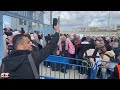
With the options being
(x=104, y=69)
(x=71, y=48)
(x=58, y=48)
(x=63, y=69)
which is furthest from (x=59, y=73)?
(x=71, y=48)

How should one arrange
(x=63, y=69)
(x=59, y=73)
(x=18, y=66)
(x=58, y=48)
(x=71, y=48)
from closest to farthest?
1. (x=18, y=66)
2. (x=59, y=73)
3. (x=63, y=69)
4. (x=58, y=48)
5. (x=71, y=48)

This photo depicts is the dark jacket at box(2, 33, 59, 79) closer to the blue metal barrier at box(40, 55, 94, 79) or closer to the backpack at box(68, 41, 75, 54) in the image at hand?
the blue metal barrier at box(40, 55, 94, 79)

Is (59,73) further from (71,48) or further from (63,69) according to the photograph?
(71,48)

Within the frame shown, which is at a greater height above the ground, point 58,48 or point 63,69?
point 58,48

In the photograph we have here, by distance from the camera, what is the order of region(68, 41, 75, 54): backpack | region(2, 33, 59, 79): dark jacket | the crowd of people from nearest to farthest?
region(2, 33, 59, 79): dark jacket, the crowd of people, region(68, 41, 75, 54): backpack

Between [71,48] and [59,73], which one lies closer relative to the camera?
[59,73]

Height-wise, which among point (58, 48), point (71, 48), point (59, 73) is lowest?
point (59, 73)

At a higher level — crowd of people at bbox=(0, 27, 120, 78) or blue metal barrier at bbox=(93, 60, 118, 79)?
crowd of people at bbox=(0, 27, 120, 78)

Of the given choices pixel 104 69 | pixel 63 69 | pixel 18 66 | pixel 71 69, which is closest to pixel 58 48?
pixel 63 69

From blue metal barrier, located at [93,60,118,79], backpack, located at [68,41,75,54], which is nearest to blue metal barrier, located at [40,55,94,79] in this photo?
blue metal barrier, located at [93,60,118,79]

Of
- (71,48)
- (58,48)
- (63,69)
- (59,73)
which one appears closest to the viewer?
(59,73)

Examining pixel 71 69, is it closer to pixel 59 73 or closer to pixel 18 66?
pixel 59 73
